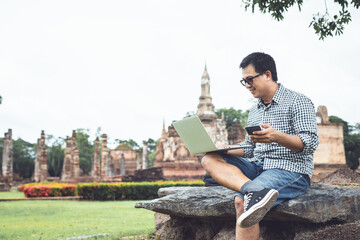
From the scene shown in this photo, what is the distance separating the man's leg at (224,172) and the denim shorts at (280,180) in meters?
0.09

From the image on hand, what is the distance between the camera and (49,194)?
17.3 meters

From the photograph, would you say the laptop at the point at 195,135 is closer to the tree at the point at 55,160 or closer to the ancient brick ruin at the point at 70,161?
the ancient brick ruin at the point at 70,161

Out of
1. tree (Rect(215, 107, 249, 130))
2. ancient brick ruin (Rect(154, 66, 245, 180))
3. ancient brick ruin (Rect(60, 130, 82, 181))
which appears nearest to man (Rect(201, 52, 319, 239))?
ancient brick ruin (Rect(154, 66, 245, 180))

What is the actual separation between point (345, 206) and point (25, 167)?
4844cm

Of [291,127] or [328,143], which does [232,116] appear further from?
[291,127]

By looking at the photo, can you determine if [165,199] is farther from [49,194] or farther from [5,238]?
[49,194]

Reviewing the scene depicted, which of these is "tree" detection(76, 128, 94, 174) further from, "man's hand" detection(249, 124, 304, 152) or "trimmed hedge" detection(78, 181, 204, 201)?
"man's hand" detection(249, 124, 304, 152)

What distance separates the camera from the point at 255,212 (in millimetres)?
2537

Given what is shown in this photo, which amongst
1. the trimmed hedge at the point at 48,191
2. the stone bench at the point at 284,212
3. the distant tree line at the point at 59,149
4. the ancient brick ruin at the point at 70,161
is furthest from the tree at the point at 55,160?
the stone bench at the point at 284,212

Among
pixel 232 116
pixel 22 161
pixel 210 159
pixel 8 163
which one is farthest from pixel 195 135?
pixel 232 116

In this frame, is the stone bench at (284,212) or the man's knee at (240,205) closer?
the man's knee at (240,205)

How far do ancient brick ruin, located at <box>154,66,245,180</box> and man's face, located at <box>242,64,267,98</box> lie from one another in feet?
56.9

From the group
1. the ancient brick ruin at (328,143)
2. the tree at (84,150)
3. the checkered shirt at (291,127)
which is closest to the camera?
the checkered shirt at (291,127)

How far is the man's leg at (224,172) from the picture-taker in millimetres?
3031
